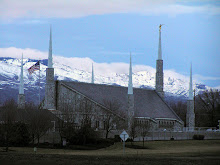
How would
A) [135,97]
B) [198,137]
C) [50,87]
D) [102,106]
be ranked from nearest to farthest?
[102,106]
[50,87]
[198,137]
[135,97]

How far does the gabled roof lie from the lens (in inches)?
3551

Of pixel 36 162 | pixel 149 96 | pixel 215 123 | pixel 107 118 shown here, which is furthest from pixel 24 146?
pixel 215 123

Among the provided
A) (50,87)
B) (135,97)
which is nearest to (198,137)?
(135,97)

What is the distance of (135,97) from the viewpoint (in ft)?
328

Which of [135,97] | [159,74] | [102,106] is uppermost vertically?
[159,74]

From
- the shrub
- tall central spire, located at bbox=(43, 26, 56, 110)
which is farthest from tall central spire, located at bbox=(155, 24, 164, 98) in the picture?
tall central spire, located at bbox=(43, 26, 56, 110)

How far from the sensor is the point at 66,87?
88.8 meters

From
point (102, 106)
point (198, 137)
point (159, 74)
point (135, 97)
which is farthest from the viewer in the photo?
point (159, 74)

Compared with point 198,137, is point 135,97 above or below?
above

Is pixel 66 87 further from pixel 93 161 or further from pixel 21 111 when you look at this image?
pixel 93 161

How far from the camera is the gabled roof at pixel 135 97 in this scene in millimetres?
90188

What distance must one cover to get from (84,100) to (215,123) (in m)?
45.5

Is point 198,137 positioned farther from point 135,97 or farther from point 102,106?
point 102,106

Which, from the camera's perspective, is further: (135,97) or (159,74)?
(159,74)
